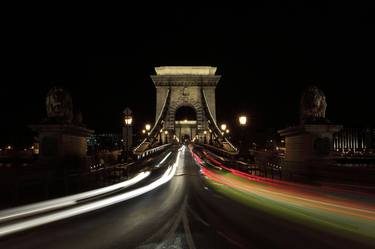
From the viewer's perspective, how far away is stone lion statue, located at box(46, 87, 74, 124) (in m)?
20.8

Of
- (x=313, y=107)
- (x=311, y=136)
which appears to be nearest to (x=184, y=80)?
(x=313, y=107)

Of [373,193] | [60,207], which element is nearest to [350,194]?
[373,193]

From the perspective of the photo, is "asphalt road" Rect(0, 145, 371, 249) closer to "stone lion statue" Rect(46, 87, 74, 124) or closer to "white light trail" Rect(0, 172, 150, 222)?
"white light trail" Rect(0, 172, 150, 222)

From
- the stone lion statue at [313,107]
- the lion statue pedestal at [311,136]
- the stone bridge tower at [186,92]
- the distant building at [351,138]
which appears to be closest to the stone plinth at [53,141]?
the lion statue pedestal at [311,136]

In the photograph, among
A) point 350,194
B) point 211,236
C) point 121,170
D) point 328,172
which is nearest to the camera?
point 211,236

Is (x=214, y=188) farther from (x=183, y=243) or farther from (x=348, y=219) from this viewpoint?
(x=183, y=243)

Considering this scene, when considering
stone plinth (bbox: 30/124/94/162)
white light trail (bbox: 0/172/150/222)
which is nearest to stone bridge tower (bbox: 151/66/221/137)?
stone plinth (bbox: 30/124/94/162)

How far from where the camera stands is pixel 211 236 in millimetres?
8594

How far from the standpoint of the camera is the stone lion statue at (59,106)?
2078 cm

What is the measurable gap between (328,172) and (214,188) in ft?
15.7

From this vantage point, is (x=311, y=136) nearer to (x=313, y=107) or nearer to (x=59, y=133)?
(x=313, y=107)

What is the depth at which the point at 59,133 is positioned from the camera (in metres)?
19.9

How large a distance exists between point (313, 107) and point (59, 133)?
12.1 meters

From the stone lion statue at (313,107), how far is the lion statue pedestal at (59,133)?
11.3m
